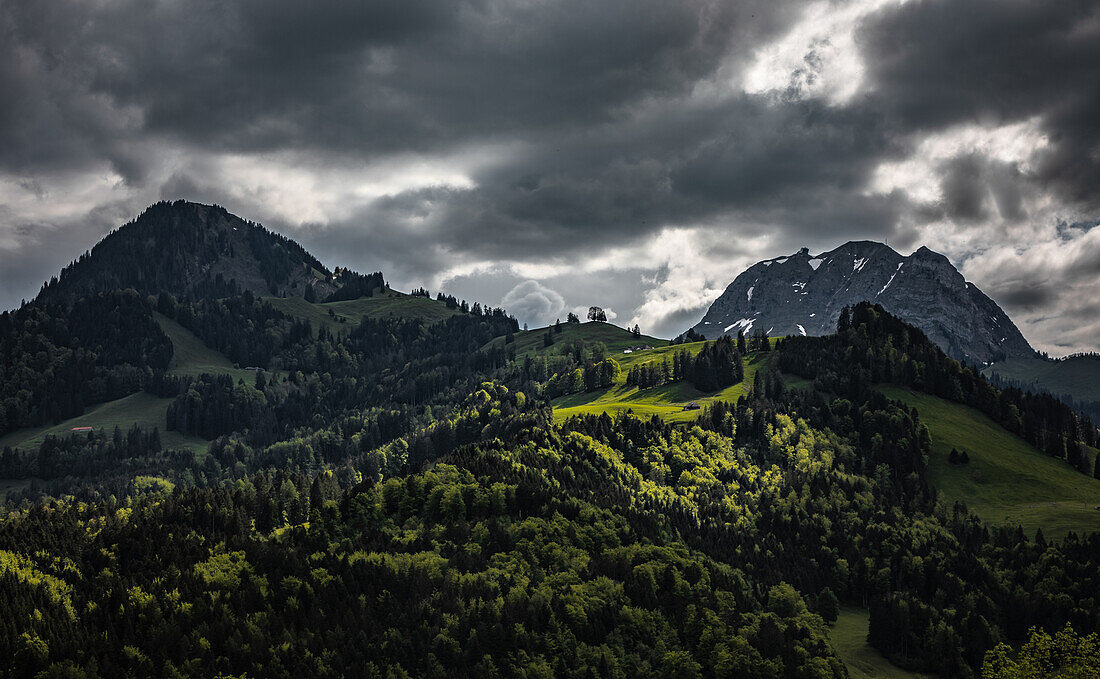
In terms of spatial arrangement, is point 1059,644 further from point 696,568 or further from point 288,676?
point 288,676

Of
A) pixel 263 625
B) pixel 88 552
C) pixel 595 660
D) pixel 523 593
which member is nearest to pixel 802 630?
pixel 595 660

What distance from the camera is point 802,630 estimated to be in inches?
6914

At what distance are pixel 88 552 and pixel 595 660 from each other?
12452 cm

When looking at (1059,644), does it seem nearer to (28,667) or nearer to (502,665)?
(502,665)

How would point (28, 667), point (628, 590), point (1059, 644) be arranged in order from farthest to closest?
point (628, 590), point (28, 667), point (1059, 644)

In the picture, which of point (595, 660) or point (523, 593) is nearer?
point (595, 660)

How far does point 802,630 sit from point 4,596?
6719 inches

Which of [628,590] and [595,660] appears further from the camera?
[628,590]

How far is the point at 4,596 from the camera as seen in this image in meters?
161

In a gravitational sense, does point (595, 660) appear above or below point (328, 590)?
below

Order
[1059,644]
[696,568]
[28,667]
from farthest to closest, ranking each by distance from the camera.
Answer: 1. [696,568]
2. [28,667]
3. [1059,644]

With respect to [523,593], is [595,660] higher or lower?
lower

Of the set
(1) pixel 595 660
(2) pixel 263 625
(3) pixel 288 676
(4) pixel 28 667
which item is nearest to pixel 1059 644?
(1) pixel 595 660

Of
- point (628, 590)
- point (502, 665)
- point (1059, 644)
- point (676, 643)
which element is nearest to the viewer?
point (1059, 644)
